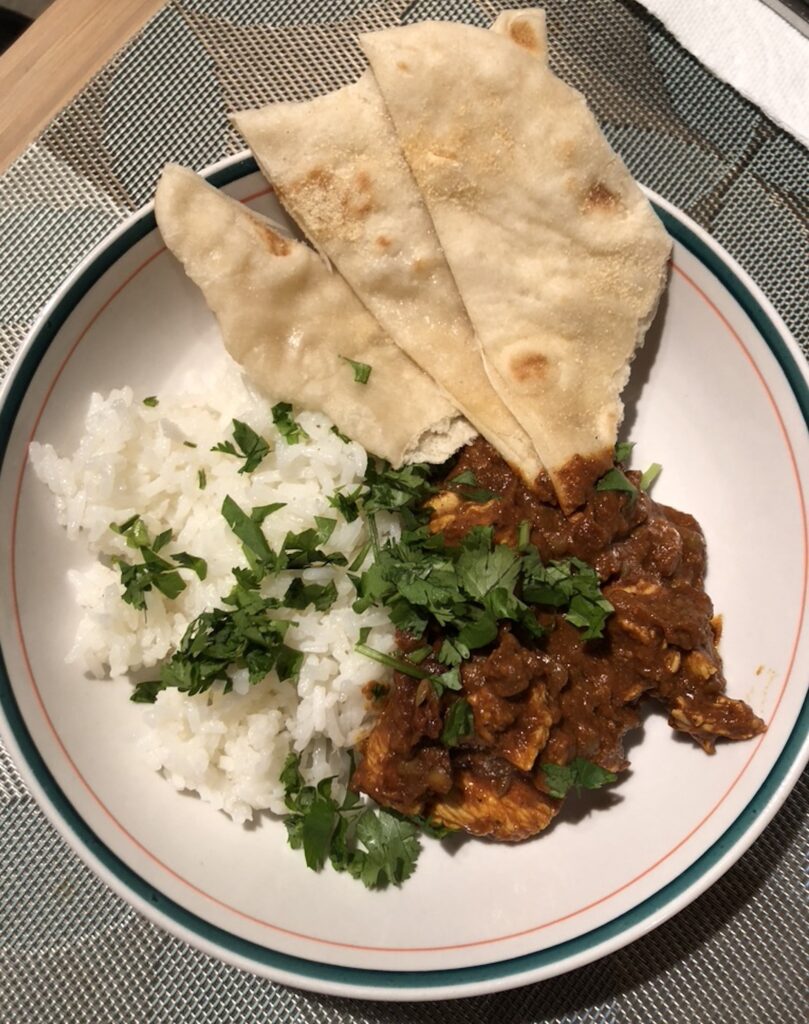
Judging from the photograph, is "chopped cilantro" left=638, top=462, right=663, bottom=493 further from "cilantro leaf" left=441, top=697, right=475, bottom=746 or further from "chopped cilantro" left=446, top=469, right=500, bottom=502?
"cilantro leaf" left=441, top=697, right=475, bottom=746

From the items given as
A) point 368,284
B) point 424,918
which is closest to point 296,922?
point 424,918

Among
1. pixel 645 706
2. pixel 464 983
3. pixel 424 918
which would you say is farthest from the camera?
pixel 645 706

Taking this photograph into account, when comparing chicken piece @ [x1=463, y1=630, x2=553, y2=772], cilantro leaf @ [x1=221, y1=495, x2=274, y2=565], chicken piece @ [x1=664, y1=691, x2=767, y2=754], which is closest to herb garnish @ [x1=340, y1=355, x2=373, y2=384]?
cilantro leaf @ [x1=221, y1=495, x2=274, y2=565]

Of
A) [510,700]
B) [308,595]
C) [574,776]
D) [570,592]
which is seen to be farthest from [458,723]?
[308,595]

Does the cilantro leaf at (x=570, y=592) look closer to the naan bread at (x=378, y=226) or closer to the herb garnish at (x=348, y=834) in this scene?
the naan bread at (x=378, y=226)

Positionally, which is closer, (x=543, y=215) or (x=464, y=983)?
(x=464, y=983)

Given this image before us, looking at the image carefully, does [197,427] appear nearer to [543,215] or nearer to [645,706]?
[543,215]
